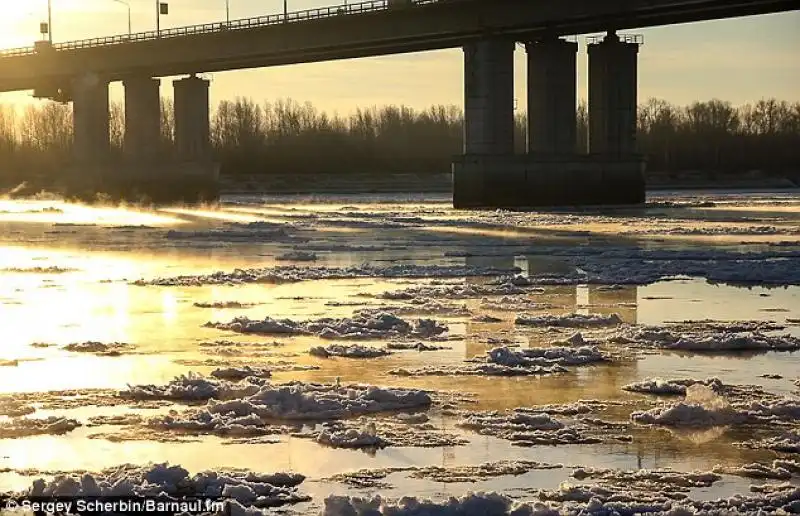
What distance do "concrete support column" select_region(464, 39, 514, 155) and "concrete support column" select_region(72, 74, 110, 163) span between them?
35672 mm

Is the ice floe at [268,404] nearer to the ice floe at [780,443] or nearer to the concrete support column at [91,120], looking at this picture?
the ice floe at [780,443]

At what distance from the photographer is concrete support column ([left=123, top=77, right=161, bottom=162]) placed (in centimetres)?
10906

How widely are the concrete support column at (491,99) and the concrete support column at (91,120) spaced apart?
3567 cm

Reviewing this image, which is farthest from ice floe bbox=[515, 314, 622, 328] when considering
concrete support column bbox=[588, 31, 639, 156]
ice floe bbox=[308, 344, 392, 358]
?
concrete support column bbox=[588, 31, 639, 156]

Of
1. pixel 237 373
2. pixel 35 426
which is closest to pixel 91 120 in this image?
pixel 237 373

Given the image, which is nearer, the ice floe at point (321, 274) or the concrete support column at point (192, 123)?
the ice floe at point (321, 274)

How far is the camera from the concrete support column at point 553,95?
292ft

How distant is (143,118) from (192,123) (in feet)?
12.8

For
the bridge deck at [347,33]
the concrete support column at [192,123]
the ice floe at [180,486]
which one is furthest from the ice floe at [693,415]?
the concrete support column at [192,123]

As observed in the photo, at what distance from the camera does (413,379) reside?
1627cm

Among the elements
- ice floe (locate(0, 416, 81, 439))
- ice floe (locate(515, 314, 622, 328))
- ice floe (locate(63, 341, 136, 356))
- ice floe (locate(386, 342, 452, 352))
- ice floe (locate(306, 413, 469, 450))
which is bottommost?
ice floe (locate(515, 314, 622, 328))

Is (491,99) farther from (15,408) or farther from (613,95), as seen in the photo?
(15,408)

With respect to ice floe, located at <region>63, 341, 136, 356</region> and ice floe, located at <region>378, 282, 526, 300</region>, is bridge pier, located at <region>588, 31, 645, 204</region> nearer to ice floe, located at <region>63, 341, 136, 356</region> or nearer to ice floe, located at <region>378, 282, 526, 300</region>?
ice floe, located at <region>378, 282, 526, 300</region>

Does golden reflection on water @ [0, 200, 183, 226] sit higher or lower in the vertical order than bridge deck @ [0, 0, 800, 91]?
lower
